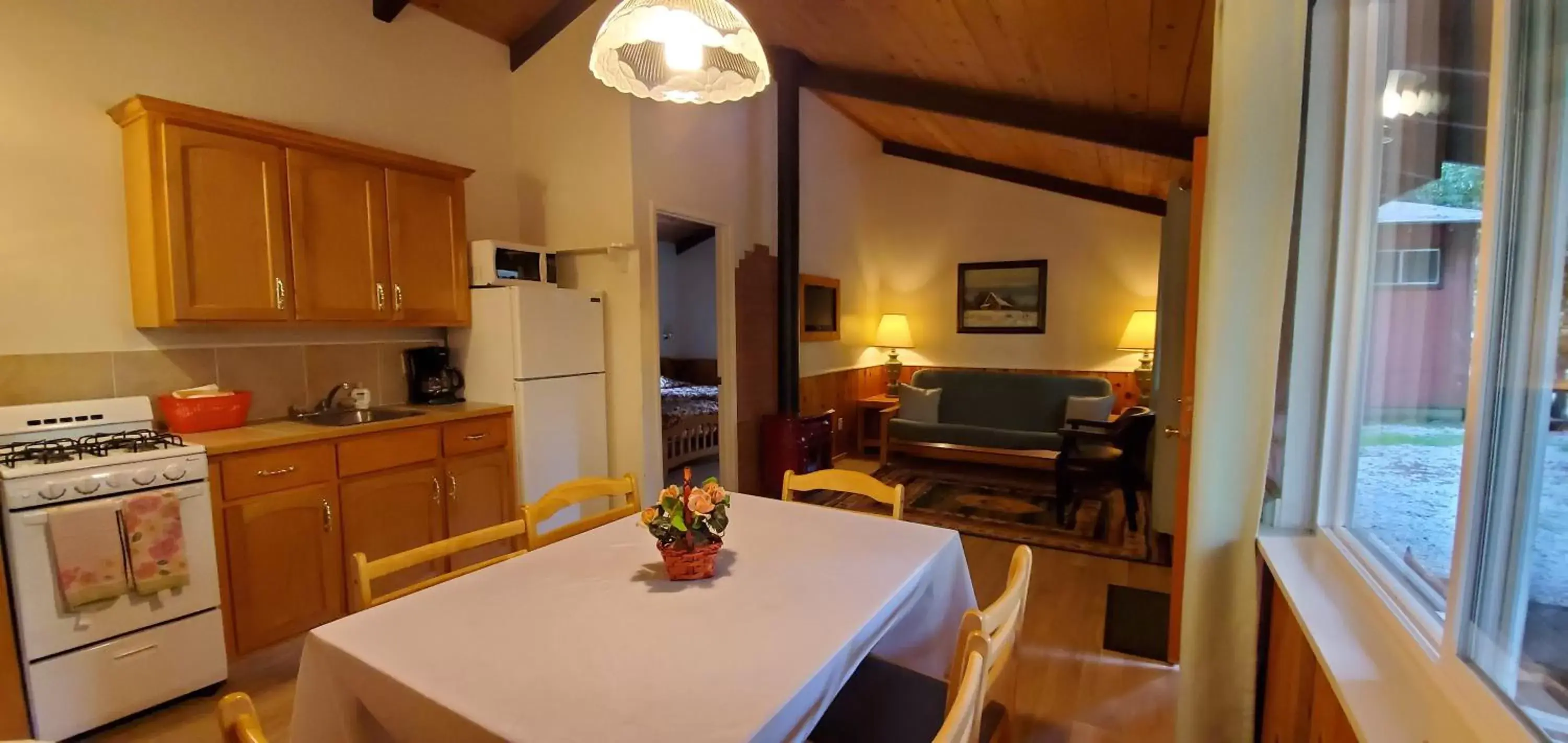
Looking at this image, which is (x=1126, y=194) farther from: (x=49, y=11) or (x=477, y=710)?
(x=49, y=11)

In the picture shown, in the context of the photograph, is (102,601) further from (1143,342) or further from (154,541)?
(1143,342)

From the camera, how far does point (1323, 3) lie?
1.62m

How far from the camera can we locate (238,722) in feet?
2.49

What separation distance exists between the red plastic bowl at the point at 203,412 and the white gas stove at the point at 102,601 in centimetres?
11

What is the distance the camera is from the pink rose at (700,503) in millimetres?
1346

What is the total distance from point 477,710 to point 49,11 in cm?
303

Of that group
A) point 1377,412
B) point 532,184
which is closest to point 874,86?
point 532,184

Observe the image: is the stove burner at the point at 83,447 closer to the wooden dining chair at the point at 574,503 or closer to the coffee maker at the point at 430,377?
the coffee maker at the point at 430,377

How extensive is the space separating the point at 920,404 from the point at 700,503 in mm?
4271

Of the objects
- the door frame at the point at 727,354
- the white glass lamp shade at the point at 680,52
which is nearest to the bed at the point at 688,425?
the door frame at the point at 727,354

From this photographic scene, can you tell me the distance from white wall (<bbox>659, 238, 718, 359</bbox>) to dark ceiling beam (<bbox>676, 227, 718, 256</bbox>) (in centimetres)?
3

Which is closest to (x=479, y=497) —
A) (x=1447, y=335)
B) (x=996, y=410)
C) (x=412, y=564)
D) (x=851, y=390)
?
(x=412, y=564)

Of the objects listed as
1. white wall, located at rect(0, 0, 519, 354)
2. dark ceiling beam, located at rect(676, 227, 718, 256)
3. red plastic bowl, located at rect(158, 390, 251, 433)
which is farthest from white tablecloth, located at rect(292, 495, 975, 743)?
dark ceiling beam, located at rect(676, 227, 718, 256)

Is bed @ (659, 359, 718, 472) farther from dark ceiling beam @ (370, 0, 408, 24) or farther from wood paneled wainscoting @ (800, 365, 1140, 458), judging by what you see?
dark ceiling beam @ (370, 0, 408, 24)
